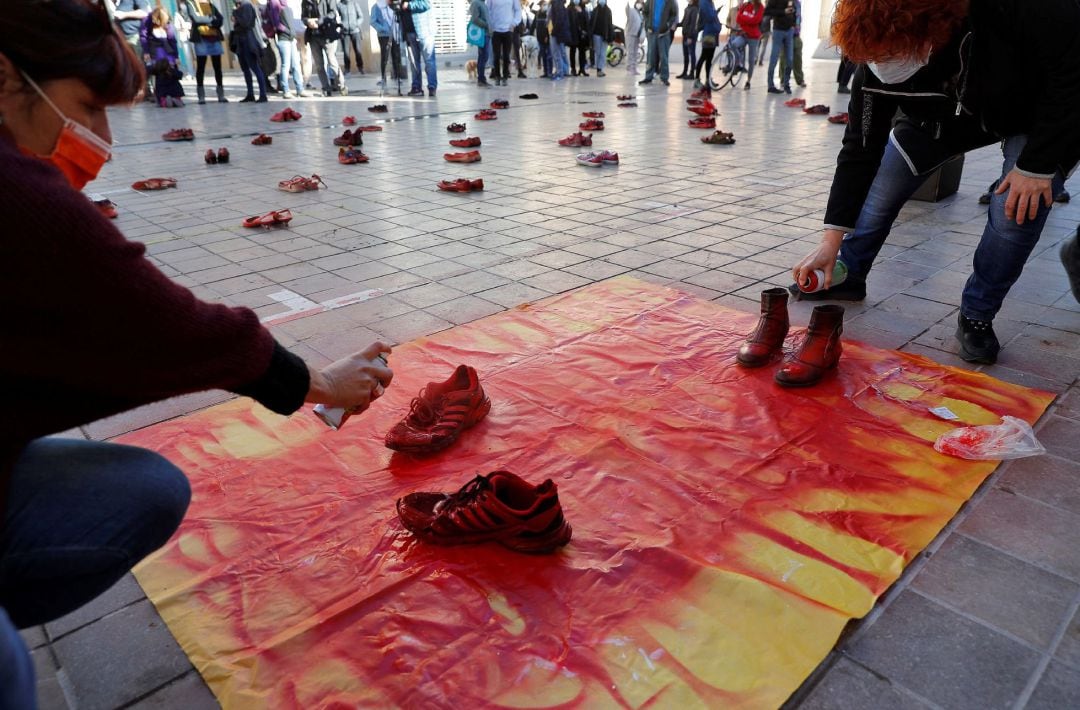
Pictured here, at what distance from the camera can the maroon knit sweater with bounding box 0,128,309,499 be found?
105 cm

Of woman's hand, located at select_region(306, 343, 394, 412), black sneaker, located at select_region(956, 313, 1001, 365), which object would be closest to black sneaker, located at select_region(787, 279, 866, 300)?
black sneaker, located at select_region(956, 313, 1001, 365)

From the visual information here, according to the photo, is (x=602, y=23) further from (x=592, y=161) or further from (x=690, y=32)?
(x=592, y=161)

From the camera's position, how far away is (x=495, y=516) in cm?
198

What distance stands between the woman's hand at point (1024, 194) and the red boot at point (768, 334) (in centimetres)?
85

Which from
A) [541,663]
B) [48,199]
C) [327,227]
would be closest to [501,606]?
[541,663]

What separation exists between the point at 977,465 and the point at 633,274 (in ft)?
6.93

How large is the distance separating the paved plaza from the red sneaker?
0.64 metres

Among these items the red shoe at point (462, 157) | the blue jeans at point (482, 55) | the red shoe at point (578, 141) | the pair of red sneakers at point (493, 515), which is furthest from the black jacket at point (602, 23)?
the pair of red sneakers at point (493, 515)

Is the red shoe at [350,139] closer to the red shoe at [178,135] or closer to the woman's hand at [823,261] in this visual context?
the red shoe at [178,135]

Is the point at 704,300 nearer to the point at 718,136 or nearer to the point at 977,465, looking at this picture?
the point at 977,465

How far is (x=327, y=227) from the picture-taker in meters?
5.21

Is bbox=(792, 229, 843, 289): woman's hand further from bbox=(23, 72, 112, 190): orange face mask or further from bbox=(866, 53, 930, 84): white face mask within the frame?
bbox=(23, 72, 112, 190): orange face mask

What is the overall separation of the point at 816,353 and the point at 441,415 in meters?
1.43

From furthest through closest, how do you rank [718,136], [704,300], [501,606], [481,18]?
1. [481,18]
2. [718,136]
3. [704,300]
4. [501,606]
